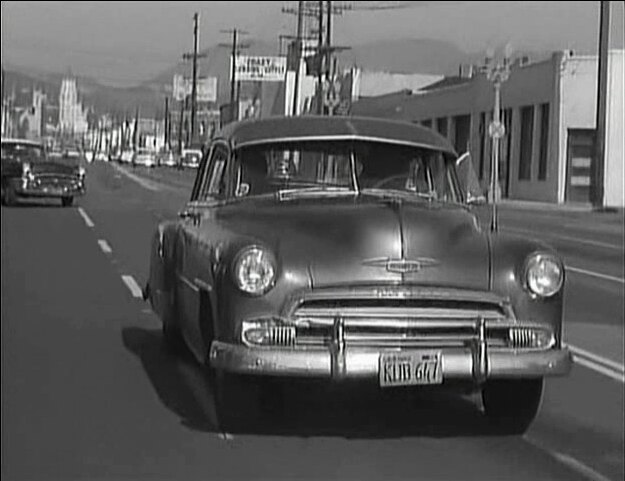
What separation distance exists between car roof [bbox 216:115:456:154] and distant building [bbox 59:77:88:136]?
115m

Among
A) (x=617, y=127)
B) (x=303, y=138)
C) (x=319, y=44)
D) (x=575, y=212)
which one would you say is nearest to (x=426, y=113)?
(x=319, y=44)

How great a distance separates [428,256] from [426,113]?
64.6m

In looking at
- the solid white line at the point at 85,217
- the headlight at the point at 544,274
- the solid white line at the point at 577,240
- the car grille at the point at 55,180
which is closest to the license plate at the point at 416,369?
the headlight at the point at 544,274

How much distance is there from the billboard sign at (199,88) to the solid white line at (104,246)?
73.4m

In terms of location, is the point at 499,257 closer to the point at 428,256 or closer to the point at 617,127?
the point at 428,256

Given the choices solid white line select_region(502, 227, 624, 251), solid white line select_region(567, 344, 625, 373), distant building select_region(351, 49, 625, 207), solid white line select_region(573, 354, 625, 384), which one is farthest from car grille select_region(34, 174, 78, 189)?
solid white line select_region(573, 354, 625, 384)

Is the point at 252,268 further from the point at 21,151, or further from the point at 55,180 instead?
the point at 21,151

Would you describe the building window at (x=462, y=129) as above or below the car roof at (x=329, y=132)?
above

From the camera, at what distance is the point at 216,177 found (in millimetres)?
10219

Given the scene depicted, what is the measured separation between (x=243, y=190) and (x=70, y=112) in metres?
126

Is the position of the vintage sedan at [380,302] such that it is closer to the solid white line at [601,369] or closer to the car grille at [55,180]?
the solid white line at [601,369]

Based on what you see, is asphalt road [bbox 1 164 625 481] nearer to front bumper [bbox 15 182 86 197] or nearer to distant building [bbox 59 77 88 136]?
front bumper [bbox 15 182 86 197]

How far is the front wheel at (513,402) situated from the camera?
8.88 metres

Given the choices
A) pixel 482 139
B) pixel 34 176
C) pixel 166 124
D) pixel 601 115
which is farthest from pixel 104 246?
pixel 166 124
